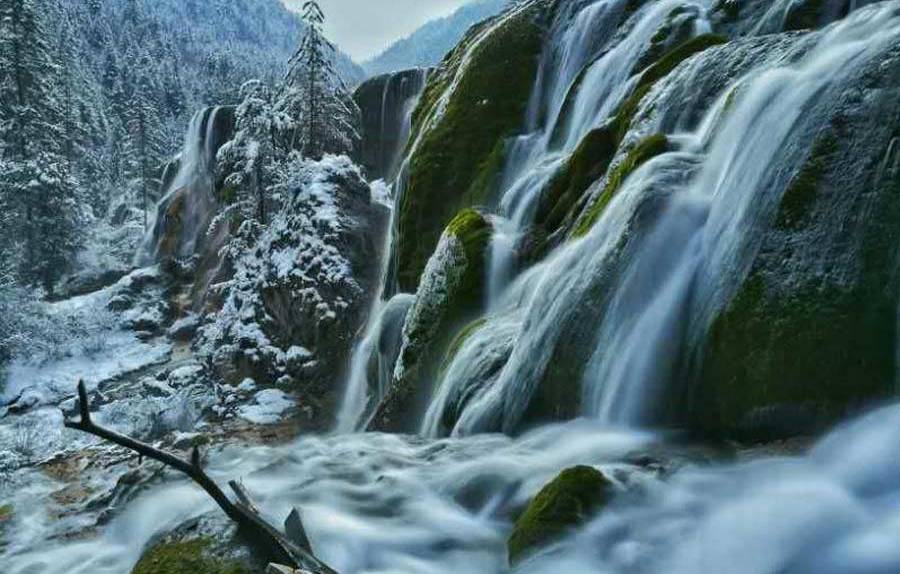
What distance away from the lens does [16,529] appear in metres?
9.49

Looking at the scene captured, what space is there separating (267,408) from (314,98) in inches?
656

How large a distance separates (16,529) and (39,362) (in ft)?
57.0

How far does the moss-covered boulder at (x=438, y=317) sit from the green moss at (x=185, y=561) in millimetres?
5361

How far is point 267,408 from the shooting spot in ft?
57.6

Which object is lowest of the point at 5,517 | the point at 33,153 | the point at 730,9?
the point at 5,517

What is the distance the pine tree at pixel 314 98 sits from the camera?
98.3 feet

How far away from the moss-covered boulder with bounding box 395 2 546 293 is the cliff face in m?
20.4

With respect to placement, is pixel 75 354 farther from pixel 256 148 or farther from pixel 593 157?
pixel 593 157

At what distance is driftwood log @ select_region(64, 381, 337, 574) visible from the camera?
4.58 m

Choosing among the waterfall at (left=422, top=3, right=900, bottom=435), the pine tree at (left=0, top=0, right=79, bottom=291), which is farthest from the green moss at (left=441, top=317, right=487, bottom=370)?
the pine tree at (left=0, top=0, right=79, bottom=291)

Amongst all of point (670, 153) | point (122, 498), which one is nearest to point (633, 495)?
point (670, 153)

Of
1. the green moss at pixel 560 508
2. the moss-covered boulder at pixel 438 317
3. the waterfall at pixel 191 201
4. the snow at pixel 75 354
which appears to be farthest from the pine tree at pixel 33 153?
the green moss at pixel 560 508

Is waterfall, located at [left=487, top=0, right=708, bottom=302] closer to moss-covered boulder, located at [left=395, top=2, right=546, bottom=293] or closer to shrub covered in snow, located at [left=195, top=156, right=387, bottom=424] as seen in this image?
Answer: moss-covered boulder, located at [left=395, top=2, right=546, bottom=293]

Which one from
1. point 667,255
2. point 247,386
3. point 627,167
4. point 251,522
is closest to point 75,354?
point 247,386
